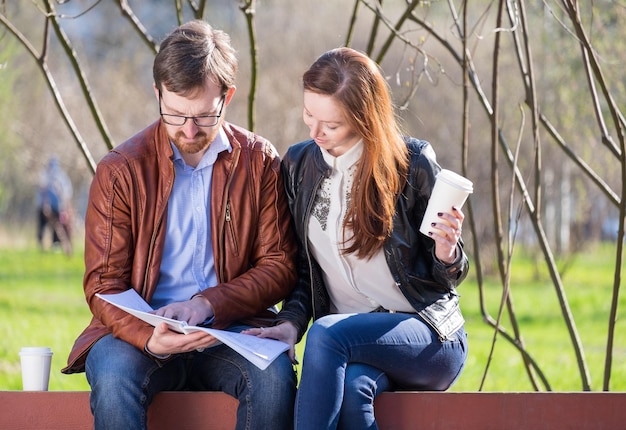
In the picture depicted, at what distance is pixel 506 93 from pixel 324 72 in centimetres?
1140

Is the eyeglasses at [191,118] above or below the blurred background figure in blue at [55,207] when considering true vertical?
above

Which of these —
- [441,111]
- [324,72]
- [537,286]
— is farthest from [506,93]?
[324,72]

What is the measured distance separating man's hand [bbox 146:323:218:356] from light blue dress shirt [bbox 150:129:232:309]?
0.98 feet

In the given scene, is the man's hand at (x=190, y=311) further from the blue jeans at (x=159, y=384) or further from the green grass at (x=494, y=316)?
the green grass at (x=494, y=316)

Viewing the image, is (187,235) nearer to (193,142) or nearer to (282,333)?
(193,142)

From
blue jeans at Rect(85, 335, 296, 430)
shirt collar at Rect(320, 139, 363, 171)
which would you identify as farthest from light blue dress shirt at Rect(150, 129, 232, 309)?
shirt collar at Rect(320, 139, 363, 171)

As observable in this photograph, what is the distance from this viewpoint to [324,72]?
2902mm

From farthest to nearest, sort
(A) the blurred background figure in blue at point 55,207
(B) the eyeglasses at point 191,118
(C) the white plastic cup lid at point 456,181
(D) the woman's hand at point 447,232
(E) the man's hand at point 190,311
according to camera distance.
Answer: (A) the blurred background figure in blue at point 55,207 → (B) the eyeglasses at point 191,118 → (E) the man's hand at point 190,311 → (D) the woman's hand at point 447,232 → (C) the white plastic cup lid at point 456,181

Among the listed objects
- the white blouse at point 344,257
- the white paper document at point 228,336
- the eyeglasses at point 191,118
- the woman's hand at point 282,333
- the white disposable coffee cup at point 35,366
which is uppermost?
the eyeglasses at point 191,118

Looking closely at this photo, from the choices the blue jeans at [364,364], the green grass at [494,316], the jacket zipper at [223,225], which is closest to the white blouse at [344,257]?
the blue jeans at [364,364]

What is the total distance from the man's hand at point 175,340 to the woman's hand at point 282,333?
0.55 feet

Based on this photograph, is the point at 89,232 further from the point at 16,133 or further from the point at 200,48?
the point at 16,133

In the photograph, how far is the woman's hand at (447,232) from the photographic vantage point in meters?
2.72

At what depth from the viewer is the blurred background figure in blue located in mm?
15312
